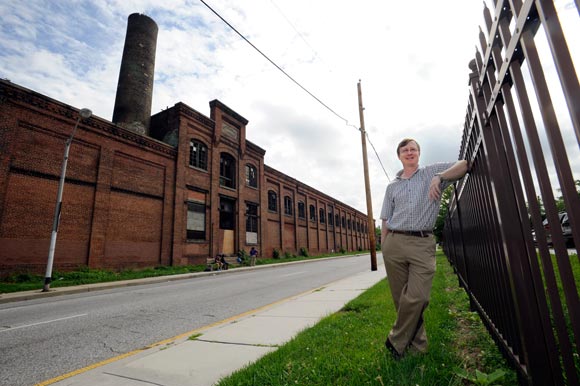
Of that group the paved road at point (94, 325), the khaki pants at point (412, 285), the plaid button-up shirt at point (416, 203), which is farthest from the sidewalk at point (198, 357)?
the plaid button-up shirt at point (416, 203)

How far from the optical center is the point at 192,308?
735 centimetres

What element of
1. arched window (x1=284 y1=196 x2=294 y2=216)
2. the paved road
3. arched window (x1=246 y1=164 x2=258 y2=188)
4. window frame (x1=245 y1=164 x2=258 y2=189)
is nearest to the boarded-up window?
window frame (x1=245 y1=164 x2=258 y2=189)

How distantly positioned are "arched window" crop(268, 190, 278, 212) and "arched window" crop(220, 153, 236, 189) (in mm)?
6894

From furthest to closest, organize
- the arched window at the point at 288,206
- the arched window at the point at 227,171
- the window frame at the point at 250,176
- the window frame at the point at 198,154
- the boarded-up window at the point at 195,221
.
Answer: the arched window at the point at 288,206 < the window frame at the point at 250,176 < the arched window at the point at 227,171 < the window frame at the point at 198,154 < the boarded-up window at the point at 195,221

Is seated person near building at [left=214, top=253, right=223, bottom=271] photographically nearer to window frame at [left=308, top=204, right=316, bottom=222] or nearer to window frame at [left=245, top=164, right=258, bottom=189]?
window frame at [left=245, top=164, right=258, bottom=189]

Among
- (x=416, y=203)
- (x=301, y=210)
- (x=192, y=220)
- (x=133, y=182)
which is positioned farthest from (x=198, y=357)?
(x=301, y=210)

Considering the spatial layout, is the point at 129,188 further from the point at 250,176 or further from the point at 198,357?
the point at 198,357

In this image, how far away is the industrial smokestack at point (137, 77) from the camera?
23.2 metres

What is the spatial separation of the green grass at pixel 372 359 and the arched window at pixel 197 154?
70.3 ft

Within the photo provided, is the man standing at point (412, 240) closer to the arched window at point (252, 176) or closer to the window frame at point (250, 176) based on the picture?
the window frame at point (250, 176)

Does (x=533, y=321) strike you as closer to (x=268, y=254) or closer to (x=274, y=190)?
(x=268, y=254)

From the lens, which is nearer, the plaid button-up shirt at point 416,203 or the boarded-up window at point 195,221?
the plaid button-up shirt at point 416,203

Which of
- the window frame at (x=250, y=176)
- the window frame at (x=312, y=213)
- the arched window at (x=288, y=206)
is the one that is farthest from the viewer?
the window frame at (x=312, y=213)

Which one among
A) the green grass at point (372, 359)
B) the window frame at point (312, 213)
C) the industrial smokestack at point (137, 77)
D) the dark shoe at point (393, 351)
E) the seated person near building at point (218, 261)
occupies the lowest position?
the green grass at point (372, 359)
